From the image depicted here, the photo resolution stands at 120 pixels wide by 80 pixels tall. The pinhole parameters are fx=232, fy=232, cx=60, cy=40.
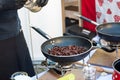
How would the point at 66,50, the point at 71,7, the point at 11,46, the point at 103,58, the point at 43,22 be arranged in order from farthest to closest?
the point at 71,7
the point at 43,22
the point at 11,46
the point at 103,58
the point at 66,50

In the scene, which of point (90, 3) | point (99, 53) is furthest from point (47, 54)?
point (90, 3)

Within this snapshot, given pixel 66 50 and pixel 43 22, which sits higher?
pixel 66 50

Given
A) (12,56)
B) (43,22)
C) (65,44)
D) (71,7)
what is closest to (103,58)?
(65,44)

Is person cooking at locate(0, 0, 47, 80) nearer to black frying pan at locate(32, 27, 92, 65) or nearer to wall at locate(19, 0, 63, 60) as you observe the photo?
black frying pan at locate(32, 27, 92, 65)

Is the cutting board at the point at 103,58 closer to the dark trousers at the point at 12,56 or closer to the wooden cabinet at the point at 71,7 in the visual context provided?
the dark trousers at the point at 12,56

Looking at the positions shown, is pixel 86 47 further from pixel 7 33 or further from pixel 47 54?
pixel 7 33

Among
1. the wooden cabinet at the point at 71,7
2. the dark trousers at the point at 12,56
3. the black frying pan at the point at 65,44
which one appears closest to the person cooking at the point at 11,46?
the dark trousers at the point at 12,56

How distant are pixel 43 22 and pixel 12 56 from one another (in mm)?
1128

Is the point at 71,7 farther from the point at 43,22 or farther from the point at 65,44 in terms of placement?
the point at 65,44

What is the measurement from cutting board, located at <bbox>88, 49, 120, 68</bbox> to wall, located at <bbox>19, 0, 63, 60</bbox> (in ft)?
4.07

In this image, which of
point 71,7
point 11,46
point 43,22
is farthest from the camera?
point 71,7

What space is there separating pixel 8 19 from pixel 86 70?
21.7 inches

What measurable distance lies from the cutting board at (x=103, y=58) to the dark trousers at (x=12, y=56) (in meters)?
0.44

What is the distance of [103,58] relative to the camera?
1.06 metres
